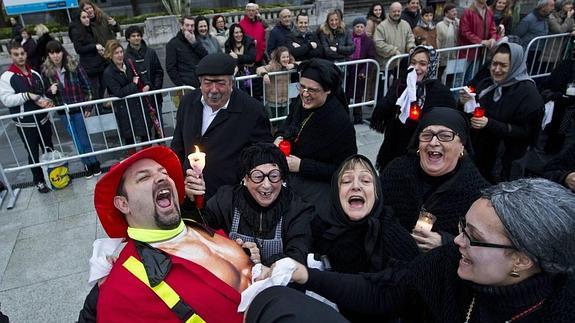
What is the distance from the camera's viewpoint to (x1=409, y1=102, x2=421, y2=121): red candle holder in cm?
385

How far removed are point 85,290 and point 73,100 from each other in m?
2.96

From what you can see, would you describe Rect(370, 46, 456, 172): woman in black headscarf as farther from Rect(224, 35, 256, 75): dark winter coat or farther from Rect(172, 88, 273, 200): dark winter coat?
Rect(224, 35, 256, 75): dark winter coat

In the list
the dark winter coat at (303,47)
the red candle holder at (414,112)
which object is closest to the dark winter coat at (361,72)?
the dark winter coat at (303,47)

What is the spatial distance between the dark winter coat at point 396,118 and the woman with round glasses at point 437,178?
1.26m

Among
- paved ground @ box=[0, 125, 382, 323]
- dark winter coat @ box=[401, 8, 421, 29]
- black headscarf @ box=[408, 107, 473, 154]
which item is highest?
dark winter coat @ box=[401, 8, 421, 29]

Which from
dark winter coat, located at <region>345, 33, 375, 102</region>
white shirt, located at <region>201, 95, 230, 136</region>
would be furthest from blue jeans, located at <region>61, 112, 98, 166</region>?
dark winter coat, located at <region>345, 33, 375, 102</region>

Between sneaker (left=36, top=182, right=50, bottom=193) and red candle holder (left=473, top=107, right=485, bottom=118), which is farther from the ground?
red candle holder (left=473, top=107, right=485, bottom=118)

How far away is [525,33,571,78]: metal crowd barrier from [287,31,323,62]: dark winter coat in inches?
153

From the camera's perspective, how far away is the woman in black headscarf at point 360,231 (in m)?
2.14

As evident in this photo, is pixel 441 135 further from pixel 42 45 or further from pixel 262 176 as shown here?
pixel 42 45

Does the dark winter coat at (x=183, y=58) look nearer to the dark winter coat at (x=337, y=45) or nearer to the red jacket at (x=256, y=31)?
the red jacket at (x=256, y=31)

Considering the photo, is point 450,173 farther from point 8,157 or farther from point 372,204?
point 8,157

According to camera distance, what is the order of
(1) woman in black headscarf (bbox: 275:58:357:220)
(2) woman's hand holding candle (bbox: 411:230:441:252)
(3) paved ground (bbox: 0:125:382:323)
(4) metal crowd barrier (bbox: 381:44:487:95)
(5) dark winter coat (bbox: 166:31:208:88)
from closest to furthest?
(2) woman's hand holding candle (bbox: 411:230:441:252) → (1) woman in black headscarf (bbox: 275:58:357:220) → (3) paved ground (bbox: 0:125:382:323) → (5) dark winter coat (bbox: 166:31:208:88) → (4) metal crowd barrier (bbox: 381:44:487:95)

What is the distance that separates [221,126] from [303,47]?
13.1 ft
